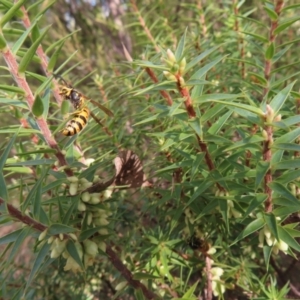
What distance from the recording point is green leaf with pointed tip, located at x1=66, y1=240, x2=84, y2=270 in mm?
742

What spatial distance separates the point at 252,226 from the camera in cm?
75

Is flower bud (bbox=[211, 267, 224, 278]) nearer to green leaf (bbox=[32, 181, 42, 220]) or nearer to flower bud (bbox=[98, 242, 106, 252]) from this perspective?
flower bud (bbox=[98, 242, 106, 252])

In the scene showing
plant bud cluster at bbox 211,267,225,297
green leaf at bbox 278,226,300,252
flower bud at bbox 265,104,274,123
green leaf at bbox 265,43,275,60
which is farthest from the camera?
plant bud cluster at bbox 211,267,225,297

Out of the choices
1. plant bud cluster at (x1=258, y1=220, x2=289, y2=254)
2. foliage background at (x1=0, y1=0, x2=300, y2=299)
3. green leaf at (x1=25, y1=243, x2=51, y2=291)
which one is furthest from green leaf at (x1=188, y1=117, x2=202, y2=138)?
green leaf at (x1=25, y1=243, x2=51, y2=291)

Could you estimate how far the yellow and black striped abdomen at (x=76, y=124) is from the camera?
87 centimetres

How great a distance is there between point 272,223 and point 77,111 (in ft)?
1.52

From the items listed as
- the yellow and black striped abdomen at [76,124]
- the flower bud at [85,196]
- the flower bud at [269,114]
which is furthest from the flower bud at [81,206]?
the flower bud at [269,114]

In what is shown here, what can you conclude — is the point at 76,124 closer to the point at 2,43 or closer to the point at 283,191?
the point at 2,43

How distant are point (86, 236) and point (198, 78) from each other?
335 mm

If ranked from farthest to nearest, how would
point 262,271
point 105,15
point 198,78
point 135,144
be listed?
point 105,15 < point 262,271 < point 135,144 < point 198,78

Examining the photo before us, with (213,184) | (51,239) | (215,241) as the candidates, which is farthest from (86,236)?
(215,241)

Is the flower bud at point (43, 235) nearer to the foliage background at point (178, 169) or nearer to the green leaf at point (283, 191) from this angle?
the foliage background at point (178, 169)

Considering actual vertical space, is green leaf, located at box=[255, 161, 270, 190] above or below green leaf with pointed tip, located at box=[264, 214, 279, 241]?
above

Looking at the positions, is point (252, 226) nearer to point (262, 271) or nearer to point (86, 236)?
point (86, 236)
